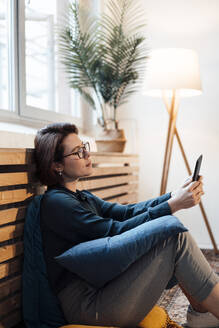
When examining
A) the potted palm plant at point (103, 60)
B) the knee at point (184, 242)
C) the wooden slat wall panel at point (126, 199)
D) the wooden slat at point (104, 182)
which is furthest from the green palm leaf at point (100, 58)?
the knee at point (184, 242)

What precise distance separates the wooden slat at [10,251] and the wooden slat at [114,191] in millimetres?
904

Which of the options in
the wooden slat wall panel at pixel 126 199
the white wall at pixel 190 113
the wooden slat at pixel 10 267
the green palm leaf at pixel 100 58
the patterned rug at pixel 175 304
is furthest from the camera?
the white wall at pixel 190 113

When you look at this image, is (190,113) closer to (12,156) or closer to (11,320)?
(12,156)

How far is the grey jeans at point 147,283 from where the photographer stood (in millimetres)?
1462

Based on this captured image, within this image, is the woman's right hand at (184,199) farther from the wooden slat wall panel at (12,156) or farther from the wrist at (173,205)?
the wooden slat wall panel at (12,156)

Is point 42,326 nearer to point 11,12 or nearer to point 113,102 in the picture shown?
point 11,12

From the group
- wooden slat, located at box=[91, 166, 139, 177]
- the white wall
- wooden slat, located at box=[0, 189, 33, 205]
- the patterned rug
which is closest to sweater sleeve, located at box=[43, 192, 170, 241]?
wooden slat, located at box=[0, 189, 33, 205]

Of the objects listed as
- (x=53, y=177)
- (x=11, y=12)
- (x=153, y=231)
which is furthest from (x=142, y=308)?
(x=11, y=12)

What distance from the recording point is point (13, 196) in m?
1.60

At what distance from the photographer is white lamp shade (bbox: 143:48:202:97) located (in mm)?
2986

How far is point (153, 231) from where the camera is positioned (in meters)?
1.45

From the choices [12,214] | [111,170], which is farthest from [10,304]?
[111,170]

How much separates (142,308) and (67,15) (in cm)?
247

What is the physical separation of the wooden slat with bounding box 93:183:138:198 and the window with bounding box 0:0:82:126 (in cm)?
66
